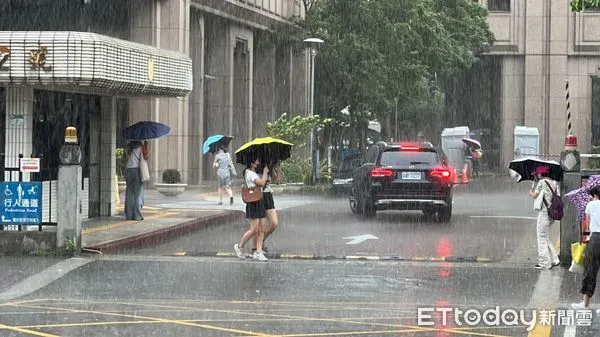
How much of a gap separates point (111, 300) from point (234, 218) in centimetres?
1005

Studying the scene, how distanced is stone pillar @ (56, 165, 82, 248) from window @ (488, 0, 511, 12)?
41.4m

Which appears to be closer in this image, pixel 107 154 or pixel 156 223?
pixel 156 223

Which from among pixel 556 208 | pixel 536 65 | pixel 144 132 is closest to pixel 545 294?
pixel 556 208

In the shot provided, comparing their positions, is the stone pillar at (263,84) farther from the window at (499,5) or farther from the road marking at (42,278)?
the road marking at (42,278)

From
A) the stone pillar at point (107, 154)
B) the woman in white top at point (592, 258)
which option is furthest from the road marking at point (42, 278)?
the woman in white top at point (592, 258)

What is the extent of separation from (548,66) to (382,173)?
1328 inches

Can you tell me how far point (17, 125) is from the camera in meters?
15.2

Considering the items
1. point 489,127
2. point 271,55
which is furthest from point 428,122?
point 271,55

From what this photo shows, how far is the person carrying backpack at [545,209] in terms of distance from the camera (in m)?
12.7

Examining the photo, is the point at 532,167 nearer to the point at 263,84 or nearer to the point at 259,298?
the point at 259,298

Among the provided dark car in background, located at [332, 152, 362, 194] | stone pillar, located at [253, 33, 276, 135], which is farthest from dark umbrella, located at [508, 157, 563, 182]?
stone pillar, located at [253, 33, 276, 135]

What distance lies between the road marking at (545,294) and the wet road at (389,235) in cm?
133

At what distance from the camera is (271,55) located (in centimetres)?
3962

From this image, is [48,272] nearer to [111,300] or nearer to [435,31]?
[111,300]
